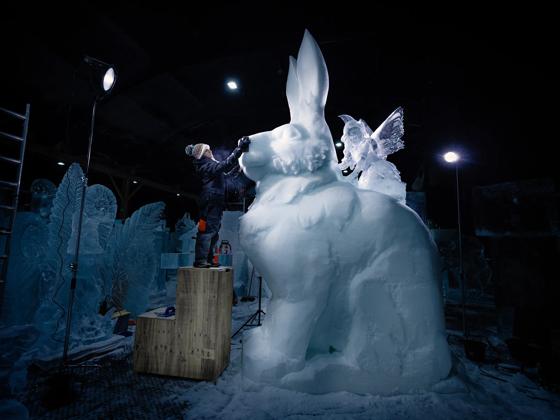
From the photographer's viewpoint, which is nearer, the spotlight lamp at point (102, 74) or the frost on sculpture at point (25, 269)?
the spotlight lamp at point (102, 74)

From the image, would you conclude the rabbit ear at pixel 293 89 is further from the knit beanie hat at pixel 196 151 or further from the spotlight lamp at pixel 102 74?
the spotlight lamp at pixel 102 74

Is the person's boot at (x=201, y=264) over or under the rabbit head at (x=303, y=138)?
under

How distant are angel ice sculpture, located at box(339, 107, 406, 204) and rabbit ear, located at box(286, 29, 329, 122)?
0.52m

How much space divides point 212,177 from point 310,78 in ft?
4.51

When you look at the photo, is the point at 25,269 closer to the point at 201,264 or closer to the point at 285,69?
the point at 201,264

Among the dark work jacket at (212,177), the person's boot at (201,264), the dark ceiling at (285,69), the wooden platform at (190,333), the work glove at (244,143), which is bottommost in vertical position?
the wooden platform at (190,333)

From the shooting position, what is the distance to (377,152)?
3.03 m

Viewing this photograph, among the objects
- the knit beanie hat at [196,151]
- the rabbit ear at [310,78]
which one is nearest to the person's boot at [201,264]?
the knit beanie hat at [196,151]

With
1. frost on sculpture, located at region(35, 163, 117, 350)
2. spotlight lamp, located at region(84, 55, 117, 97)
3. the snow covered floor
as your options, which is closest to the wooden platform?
the snow covered floor

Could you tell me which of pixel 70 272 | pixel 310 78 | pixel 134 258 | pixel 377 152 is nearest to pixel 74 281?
pixel 70 272

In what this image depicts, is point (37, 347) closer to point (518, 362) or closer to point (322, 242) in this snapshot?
point (322, 242)

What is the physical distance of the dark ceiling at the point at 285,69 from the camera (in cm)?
343

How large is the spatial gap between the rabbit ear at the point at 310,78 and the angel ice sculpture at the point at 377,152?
52cm

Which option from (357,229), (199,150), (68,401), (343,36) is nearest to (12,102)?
(199,150)
